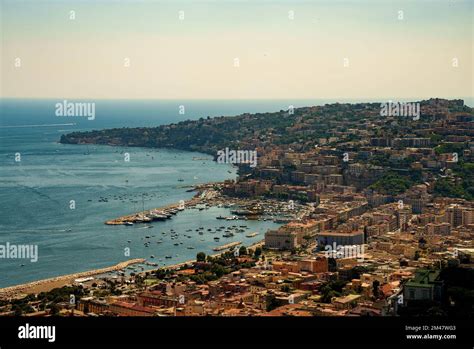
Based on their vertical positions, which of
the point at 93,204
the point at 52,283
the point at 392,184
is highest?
the point at 392,184

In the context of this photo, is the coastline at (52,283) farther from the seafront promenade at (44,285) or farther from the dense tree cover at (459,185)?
the dense tree cover at (459,185)

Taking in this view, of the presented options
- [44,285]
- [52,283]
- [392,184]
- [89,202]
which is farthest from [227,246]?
[89,202]

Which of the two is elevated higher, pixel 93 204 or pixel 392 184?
pixel 392 184

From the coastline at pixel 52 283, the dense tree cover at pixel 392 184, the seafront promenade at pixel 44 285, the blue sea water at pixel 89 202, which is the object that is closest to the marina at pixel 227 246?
the blue sea water at pixel 89 202

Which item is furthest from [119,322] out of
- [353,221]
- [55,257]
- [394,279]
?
[353,221]

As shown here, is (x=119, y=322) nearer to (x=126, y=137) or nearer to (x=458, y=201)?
(x=458, y=201)

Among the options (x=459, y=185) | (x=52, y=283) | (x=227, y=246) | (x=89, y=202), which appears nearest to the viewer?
(x=52, y=283)

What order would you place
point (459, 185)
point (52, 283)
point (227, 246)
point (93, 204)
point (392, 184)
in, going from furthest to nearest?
point (93, 204)
point (392, 184)
point (459, 185)
point (227, 246)
point (52, 283)

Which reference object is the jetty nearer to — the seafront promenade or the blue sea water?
the blue sea water

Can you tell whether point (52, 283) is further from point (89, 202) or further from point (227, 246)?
point (89, 202)
